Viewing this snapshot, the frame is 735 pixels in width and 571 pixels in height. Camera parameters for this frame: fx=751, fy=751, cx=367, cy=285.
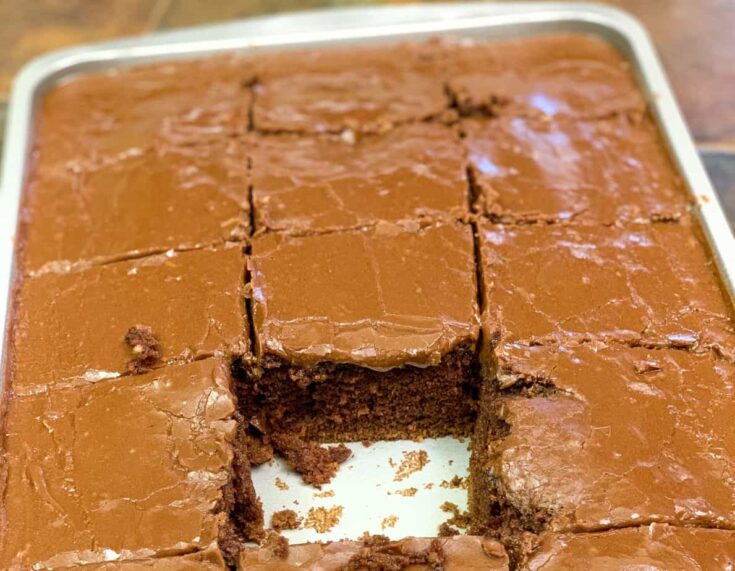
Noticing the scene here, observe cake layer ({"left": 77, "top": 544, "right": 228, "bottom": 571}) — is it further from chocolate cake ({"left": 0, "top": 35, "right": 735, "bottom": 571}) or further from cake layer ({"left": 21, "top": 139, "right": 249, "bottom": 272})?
cake layer ({"left": 21, "top": 139, "right": 249, "bottom": 272})

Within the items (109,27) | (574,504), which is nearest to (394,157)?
(574,504)

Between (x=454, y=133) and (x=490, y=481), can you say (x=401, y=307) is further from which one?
(x=454, y=133)

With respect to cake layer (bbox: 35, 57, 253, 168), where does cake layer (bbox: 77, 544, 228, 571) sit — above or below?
below

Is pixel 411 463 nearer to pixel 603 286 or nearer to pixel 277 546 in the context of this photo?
pixel 277 546

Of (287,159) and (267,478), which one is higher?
(287,159)

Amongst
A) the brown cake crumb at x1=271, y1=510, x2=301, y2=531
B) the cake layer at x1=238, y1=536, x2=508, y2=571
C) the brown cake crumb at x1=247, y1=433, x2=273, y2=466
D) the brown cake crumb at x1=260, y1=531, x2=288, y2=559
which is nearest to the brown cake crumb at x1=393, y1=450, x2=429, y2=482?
the brown cake crumb at x1=271, y1=510, x2=301, y2=531
